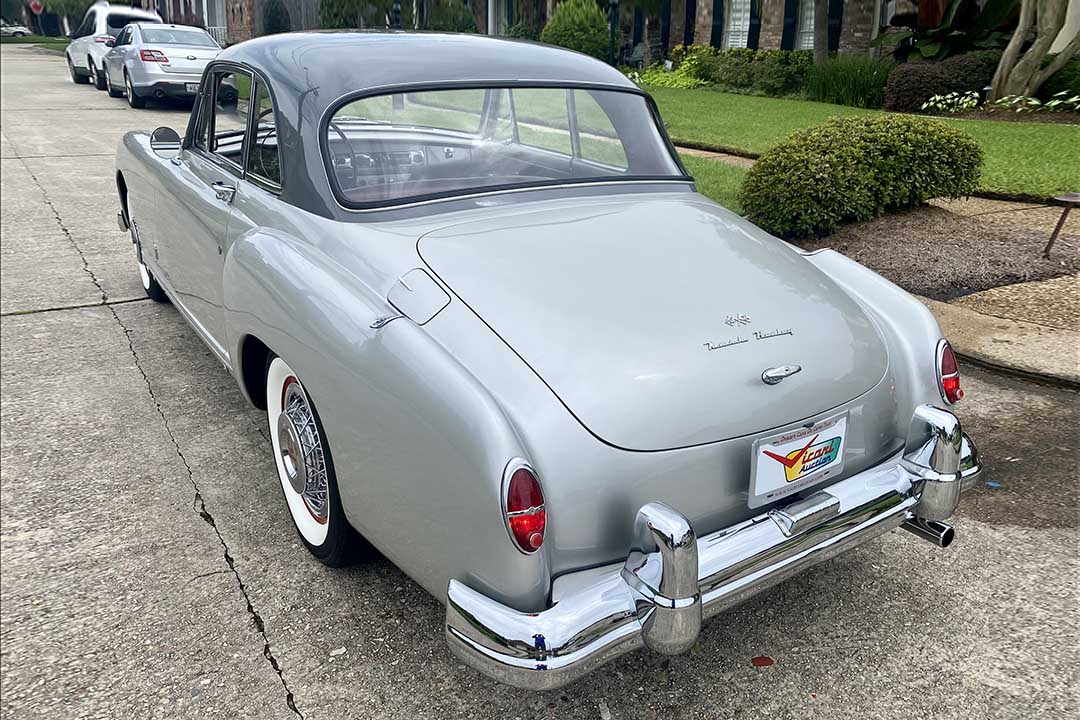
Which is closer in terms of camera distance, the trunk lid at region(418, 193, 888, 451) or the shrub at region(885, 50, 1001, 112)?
the trunk lid at region(418, 193, 888, 451)

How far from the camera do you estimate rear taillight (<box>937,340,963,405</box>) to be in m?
2.77

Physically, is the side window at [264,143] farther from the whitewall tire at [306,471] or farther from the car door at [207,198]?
the whitewall tire at [306,471]

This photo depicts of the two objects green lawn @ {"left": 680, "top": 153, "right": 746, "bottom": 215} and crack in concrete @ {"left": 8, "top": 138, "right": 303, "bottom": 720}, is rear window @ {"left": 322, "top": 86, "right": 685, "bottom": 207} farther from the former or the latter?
green lawn @ {"left": 680, "top": 153, "right": 746, "bottom": 215}

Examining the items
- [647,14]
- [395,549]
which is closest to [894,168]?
Answer: [395,549]

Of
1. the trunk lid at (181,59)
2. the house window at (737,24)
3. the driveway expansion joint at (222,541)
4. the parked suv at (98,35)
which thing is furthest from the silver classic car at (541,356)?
the house window at (737,24)

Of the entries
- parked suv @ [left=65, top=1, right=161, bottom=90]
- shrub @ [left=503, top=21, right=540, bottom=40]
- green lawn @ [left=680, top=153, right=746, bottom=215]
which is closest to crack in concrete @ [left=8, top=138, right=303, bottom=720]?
green lawn @ [left=680, top=153, right=746, bottom=215]

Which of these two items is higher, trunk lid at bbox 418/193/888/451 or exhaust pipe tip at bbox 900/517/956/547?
trunk lid at bbox 418/193/888/451

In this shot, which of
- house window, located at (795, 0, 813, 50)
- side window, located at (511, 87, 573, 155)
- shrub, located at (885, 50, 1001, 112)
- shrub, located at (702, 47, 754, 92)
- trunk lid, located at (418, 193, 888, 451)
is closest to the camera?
trunk lid, located at (418, 193, 888, 451)

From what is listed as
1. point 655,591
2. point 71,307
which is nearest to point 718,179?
point 71,307

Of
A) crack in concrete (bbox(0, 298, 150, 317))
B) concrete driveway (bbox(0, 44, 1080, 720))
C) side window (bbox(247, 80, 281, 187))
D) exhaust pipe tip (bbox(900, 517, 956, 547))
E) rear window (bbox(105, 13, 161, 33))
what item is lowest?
concrete driveway (bbox(0, 44, 1080, 720))

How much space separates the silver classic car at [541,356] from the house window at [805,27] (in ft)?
61.5

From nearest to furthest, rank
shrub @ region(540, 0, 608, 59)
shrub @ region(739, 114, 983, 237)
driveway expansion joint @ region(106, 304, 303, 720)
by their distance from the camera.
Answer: driveway expansion joint @ region(106, 304, 303, 720) → shrub @ region(739, 114, 983, 237) → shrub @ region(540, 0, 608, 59)

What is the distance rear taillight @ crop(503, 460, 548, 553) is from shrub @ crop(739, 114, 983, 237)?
5.20 meters

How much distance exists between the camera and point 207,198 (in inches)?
149
